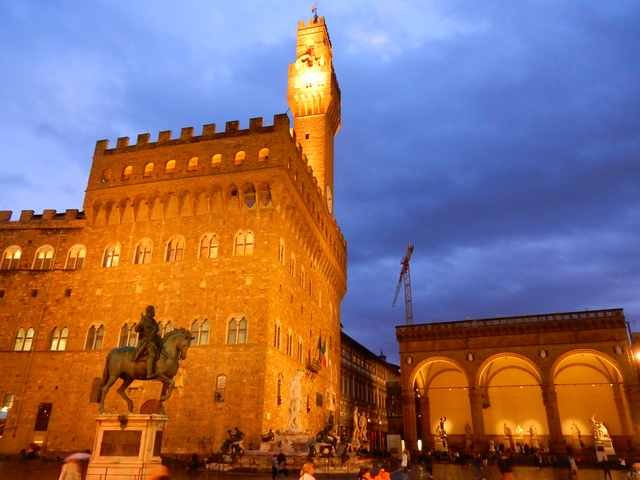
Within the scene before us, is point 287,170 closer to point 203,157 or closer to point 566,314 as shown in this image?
point 203,157

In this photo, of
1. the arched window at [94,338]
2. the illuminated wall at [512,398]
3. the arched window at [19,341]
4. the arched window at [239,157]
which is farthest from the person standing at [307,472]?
the illuminated wall at [512,398]

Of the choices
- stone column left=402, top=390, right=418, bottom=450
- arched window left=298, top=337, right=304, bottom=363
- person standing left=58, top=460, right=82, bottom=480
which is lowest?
person standing left=58, top=460, right=82, bottom=480

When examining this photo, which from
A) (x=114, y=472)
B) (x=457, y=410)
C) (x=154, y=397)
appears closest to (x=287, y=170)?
(x=154, y=397)

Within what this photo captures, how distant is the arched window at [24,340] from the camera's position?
28031mm

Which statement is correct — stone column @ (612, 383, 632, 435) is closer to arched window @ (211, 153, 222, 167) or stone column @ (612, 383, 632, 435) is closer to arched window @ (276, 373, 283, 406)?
arched window @ (276, 373, 283, 406)

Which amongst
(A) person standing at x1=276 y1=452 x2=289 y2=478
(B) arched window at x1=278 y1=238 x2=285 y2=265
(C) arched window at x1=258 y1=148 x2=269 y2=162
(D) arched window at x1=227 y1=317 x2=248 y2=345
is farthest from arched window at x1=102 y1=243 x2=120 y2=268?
(A) person standing at x1=276 y1=452 x2=289 y2=478

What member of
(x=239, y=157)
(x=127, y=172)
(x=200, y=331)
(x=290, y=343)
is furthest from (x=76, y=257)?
(x=290, y=343)

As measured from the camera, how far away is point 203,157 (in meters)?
29.6

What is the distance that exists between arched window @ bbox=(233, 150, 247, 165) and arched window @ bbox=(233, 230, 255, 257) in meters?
4.51

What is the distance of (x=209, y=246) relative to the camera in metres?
27.8

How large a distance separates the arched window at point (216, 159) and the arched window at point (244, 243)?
189 inches

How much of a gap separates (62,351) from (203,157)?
46.4ft

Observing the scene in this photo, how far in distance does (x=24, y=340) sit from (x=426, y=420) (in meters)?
32.9

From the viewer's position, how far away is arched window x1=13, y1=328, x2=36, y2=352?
92.0 feet
